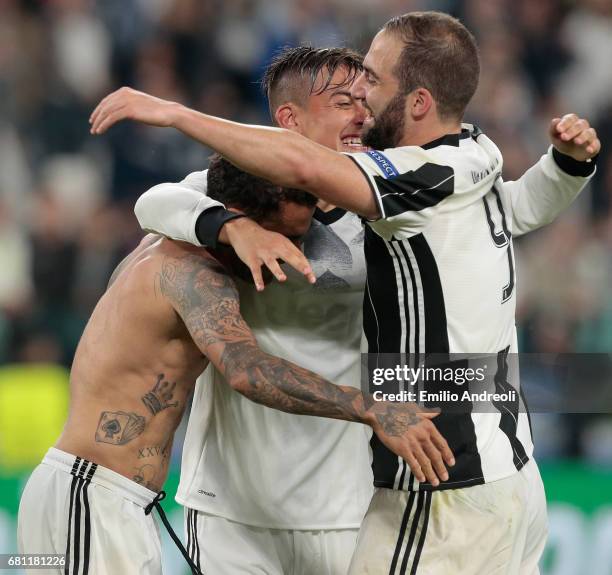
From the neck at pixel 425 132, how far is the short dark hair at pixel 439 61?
0.10 feet

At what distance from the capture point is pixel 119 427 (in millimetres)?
3855

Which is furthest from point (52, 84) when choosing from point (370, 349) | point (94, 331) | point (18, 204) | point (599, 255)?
point (370, 349)

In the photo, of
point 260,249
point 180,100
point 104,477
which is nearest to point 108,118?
point 260,249

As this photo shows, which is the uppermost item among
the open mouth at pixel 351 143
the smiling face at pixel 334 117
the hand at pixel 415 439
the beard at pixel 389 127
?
the smiling face at pixel 334 117

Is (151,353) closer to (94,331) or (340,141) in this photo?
(94,331)

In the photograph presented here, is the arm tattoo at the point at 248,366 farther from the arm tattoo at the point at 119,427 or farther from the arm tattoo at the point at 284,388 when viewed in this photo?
the arm tattoo at the point at 119,427

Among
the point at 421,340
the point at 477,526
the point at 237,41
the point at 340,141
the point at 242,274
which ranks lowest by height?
the point at 477,526

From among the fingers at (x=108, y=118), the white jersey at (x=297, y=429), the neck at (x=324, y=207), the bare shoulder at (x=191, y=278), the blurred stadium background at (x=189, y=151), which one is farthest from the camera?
the blurred stadium background at (x=189, y=151)

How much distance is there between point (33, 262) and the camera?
7527mm

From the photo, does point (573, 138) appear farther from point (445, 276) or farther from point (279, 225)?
point (279, 225)

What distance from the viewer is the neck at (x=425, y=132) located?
362 centimetres

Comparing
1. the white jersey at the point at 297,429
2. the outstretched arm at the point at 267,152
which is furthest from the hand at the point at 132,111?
the white jersey at the point at 297,429

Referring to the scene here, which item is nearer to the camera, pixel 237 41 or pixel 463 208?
pixel 463 208

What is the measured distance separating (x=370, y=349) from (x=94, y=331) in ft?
3.28
